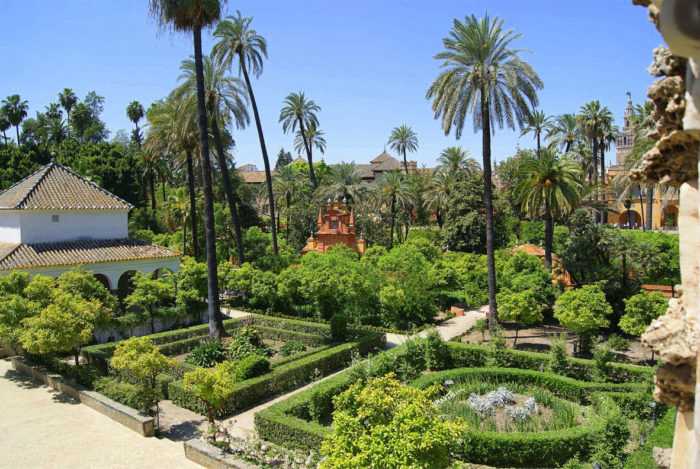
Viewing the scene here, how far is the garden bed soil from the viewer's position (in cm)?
1800

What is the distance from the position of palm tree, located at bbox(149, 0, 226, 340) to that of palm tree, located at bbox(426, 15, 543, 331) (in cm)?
993

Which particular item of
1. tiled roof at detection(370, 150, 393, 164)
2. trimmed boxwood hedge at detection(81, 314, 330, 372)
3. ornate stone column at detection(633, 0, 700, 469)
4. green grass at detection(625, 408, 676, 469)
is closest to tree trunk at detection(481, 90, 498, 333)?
trimmed boxwood hedge at detection(81, 314, 330, 372)

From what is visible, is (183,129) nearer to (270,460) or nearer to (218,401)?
(218,401)

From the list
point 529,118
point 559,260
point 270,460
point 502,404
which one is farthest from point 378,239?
point 270,460

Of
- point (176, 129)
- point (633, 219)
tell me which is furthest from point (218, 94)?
point (633, 219)

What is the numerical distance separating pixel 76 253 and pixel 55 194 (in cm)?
375

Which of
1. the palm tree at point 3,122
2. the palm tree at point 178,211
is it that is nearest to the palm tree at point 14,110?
the palm tree at point 3,122

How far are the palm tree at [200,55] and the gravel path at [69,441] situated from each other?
20.7 feet

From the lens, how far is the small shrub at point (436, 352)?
17156mm

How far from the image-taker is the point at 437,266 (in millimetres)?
29219

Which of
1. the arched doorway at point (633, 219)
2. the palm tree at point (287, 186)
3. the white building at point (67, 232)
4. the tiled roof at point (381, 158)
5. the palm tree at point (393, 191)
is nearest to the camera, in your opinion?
the white building at point (67, 232)

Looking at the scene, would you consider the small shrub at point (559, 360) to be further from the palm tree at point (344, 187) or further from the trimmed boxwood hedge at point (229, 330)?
the palm tree at point (344, 187)

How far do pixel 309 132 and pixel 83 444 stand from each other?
145 feet

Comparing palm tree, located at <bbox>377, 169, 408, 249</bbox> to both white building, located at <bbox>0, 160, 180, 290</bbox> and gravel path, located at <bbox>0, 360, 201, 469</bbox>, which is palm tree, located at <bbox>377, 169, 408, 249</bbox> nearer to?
white building, located at <bbox>0, 160, 180, 290</bbox>
